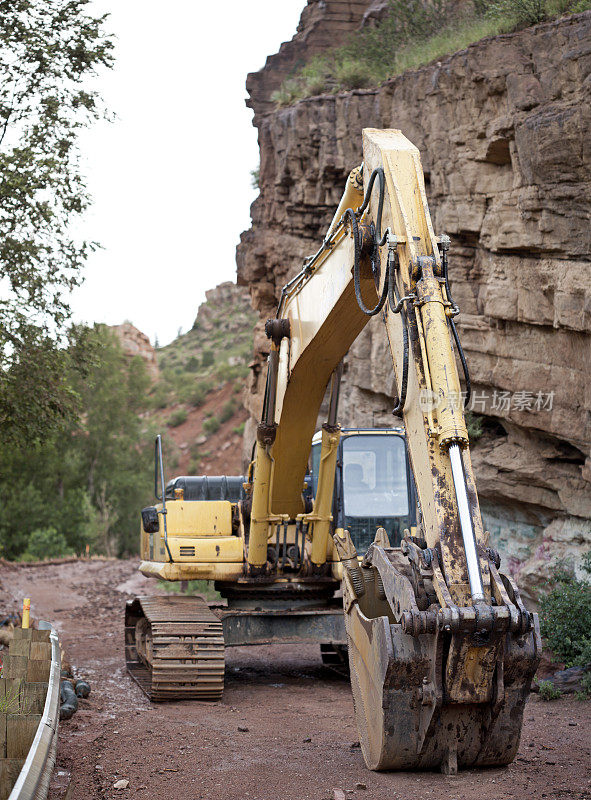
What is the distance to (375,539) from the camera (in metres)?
6.29

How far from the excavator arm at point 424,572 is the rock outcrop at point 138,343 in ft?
207

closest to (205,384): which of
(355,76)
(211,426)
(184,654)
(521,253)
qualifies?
(211,426)

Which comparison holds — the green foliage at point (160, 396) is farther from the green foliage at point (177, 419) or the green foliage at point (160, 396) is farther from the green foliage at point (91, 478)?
the green foliage at point (91, 478)

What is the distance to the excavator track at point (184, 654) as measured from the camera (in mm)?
8484

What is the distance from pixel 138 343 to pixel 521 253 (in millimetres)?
60656

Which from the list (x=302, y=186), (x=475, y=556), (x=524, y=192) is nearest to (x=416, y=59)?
(x=302, y=186)

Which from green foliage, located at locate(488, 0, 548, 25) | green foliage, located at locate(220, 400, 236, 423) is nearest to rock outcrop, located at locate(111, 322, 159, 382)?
green foliage, located at locate(220, 400, 236, 423)

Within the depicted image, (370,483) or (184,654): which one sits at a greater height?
(370,483)

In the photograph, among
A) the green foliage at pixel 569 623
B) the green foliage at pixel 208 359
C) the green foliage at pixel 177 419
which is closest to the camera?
the green foliage at pixel 569 623

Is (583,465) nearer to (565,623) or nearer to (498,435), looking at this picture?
(498,435)

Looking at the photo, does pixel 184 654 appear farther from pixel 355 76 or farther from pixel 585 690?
pixel 355 76

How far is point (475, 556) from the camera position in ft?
15.5

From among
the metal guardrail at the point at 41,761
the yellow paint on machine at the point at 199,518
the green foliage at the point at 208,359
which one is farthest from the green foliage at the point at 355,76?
the green foliage at the point at 208,359

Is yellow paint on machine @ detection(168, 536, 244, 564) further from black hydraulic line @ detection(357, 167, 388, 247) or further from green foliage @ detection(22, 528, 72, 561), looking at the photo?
green foliage @ detection(22, 528, 72, 561)
